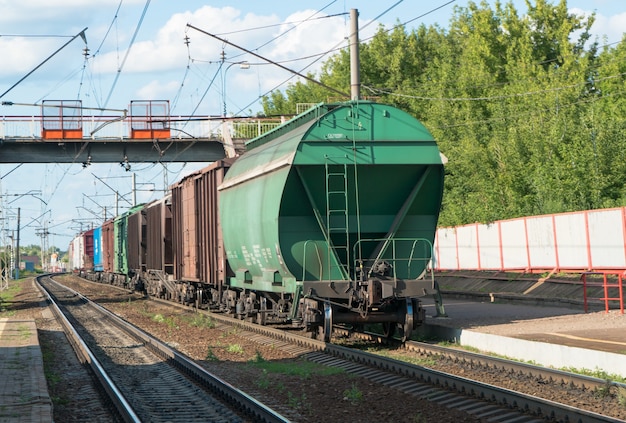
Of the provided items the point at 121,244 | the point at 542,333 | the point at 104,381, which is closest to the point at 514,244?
the point at 542,333

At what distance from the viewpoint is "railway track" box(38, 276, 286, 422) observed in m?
9.57

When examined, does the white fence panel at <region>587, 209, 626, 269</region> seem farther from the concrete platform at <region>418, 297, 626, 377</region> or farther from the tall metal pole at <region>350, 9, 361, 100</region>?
the tall metal pole at <region>350, 9, 361, 100</region>

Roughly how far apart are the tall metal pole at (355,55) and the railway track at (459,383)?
23.5ft

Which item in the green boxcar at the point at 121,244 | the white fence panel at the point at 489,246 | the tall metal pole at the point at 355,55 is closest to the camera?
the tall metal pole at the point at 355,55

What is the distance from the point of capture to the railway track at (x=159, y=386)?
31.4 feet

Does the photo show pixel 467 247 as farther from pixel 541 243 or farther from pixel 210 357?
pixel 210 357

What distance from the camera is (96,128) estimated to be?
37.7 m

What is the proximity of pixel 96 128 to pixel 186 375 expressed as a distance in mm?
26836

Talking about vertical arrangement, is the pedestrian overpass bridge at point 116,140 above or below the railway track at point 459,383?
above

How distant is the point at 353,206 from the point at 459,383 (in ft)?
17.6

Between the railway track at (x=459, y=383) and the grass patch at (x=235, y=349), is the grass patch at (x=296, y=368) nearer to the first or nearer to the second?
the railway track at (x=459, y=383)

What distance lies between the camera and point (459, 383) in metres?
10.3

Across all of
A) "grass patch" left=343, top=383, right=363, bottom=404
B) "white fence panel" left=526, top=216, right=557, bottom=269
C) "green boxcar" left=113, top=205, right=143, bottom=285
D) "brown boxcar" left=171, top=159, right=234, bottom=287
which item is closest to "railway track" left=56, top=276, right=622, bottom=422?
"grass patch" left=343, top=383, right=363, bottom=404

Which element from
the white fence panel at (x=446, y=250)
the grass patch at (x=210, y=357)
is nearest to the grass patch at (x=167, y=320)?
the grass patch at (x=210, y=357)
